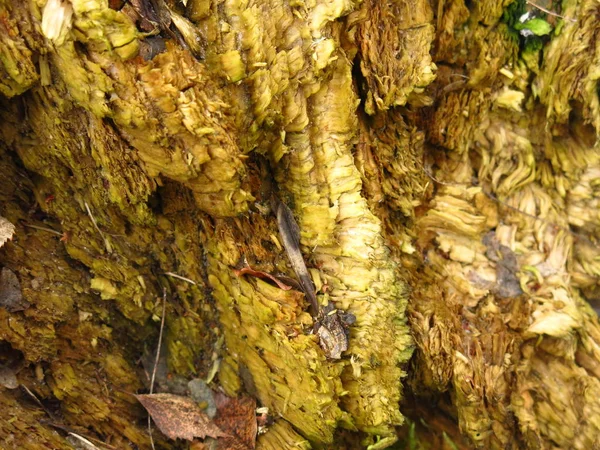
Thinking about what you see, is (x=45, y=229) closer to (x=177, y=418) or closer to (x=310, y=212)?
(x=177, y=418)

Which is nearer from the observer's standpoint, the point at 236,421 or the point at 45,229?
the point at 45,229

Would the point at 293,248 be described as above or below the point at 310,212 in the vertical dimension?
below

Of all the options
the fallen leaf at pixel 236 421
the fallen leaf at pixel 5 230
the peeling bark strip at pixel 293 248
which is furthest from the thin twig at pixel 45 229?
the fallen leaf at pixel 236 421

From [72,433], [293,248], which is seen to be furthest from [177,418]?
[293,248]

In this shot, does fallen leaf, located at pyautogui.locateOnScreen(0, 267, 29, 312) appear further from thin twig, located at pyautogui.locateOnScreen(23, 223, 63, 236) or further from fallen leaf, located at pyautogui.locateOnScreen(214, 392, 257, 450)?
fallen leaf, located at pyautogui.locateOnScreen(214, 392, 257, 450)

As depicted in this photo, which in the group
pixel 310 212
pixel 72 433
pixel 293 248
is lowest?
pixel 72 433

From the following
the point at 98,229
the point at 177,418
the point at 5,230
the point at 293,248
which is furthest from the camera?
the point at 177,418
